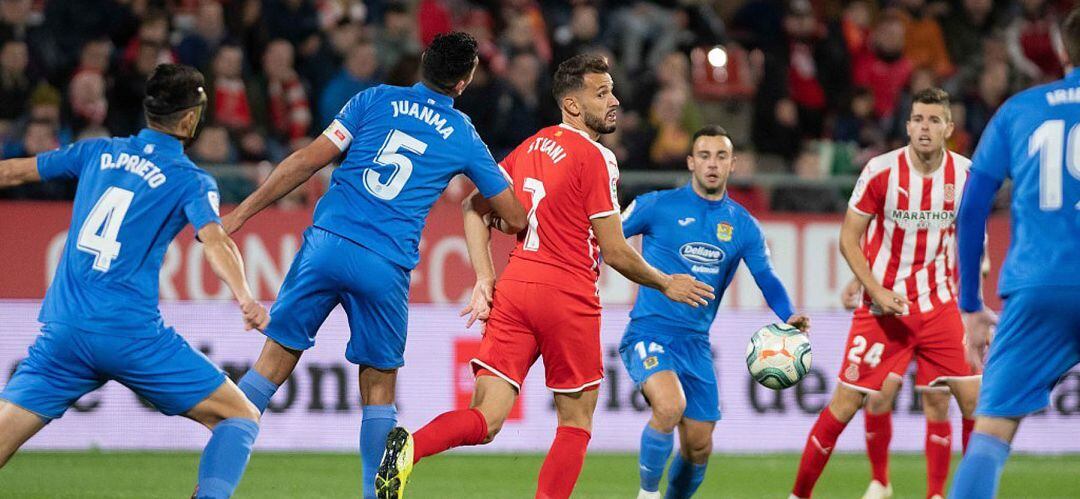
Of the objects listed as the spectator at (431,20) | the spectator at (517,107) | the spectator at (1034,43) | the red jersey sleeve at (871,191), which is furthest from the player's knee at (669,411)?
the spectator at (1034,43)

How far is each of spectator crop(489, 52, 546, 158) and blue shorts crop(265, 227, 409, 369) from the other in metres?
6.14

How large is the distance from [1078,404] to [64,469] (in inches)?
318

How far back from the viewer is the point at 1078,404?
39.3ft

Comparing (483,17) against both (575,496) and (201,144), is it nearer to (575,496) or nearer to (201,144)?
(201,144)

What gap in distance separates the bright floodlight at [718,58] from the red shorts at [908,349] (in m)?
6.32

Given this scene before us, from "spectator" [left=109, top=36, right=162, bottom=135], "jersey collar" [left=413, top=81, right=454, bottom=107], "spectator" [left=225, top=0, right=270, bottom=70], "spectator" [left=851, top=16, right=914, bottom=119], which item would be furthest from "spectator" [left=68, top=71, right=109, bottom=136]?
"spectator" [left=851, top=16, right=914, bottom=119]

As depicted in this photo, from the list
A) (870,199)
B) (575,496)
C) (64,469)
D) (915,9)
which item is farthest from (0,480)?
(915,9)

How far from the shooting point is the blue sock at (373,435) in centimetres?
705

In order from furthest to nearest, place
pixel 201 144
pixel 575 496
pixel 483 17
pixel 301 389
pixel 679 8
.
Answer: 1. pixel 679 8
2. pixel 483 17
3. pixel 201 144
4. pixel 301 389
5. pixel 575 496

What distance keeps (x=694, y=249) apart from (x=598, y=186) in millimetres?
1638

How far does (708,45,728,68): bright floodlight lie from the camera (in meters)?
14.5

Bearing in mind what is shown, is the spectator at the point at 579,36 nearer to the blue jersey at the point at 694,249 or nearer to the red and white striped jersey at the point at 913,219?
the red and white striped jersey at the point at 913,219

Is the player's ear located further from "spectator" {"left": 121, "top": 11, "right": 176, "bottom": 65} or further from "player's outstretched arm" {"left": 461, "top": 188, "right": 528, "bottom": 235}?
"spectator" {"left": 121, "top": 11, "right": 176, "bottom": 65}

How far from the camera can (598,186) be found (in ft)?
21.5
